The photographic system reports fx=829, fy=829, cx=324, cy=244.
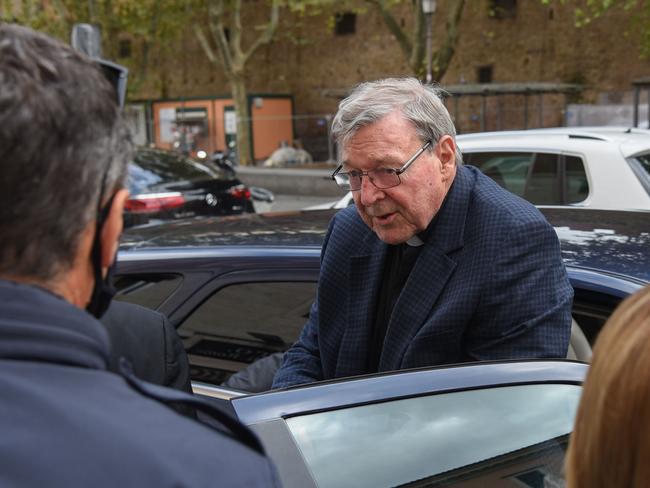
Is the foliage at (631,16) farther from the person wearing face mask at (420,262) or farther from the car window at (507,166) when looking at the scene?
the person wearing face mask at (420,262)

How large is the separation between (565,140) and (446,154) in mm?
3490

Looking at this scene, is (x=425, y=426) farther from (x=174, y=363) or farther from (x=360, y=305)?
(x=360, y=305)

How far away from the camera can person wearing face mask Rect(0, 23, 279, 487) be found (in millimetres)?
884

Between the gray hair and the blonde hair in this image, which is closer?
the blonde hair

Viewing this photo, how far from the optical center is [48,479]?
861 millimetres

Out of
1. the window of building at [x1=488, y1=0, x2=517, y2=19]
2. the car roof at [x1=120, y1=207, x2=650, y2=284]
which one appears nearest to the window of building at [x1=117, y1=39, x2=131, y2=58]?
the window of building at [x1=488, y1=0, x2=517, y2=19]

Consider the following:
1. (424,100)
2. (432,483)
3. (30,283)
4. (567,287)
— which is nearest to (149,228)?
(424,100)

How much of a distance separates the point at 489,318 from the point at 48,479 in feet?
4.81

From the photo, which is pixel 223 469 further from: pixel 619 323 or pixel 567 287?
pixel 567 287

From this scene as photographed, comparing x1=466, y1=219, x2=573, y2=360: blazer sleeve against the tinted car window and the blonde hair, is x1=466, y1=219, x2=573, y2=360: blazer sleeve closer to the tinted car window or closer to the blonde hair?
the blonde hair

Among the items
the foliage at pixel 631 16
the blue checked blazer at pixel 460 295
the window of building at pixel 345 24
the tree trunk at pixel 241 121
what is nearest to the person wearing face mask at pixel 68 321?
the blue checked blazer at pixel 460 295

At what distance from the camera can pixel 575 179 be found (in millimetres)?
5500

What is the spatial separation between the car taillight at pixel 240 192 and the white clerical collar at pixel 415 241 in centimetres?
696

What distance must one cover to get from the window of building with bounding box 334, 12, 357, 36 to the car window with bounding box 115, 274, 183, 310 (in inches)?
1116
